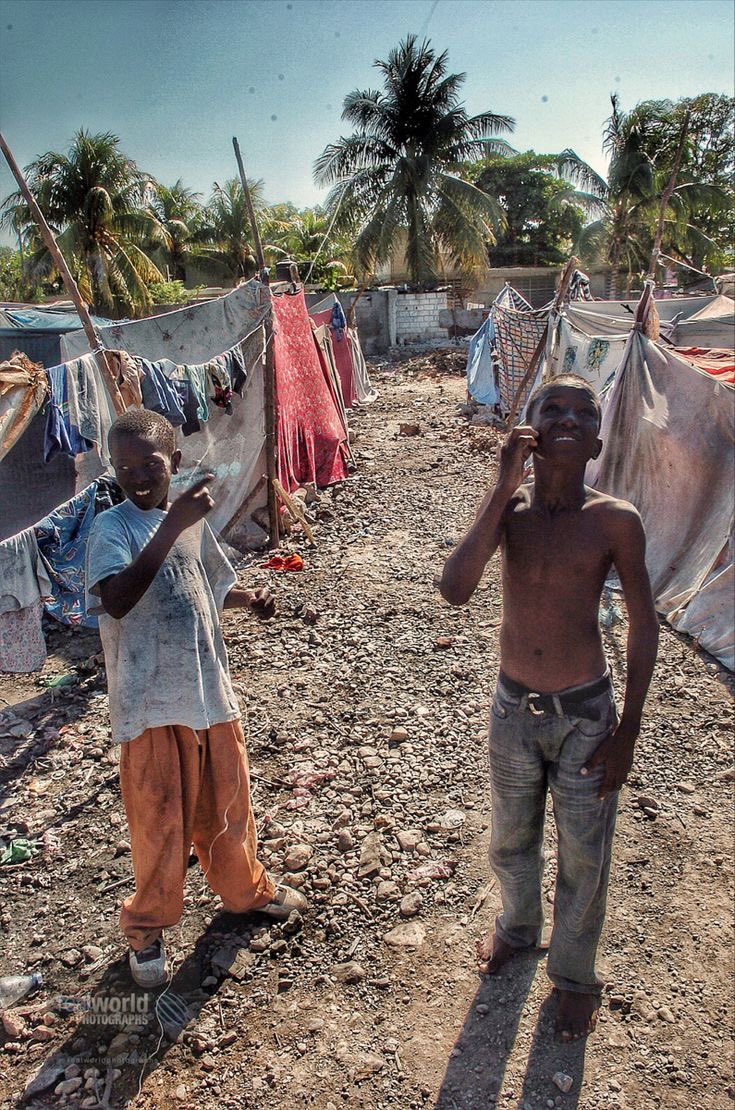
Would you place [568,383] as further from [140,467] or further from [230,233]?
[230,233]

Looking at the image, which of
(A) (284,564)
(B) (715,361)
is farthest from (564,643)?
(B) (715,361)

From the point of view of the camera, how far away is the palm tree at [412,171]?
74.9 ft

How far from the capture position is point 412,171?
75.7ft

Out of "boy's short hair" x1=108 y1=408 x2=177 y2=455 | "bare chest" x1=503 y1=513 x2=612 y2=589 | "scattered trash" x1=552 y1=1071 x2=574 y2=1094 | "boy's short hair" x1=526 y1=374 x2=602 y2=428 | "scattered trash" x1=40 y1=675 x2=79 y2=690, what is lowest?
"scattered trash" x1=552 y1=1071 x2=574 y2=1094

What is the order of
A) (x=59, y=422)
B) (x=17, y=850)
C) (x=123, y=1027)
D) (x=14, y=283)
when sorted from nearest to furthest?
1. (x=123, y=1027)
2. (x=17, y=850)
3. (x=59, y=422)
4. (x=14, y=283)

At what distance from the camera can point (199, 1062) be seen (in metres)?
2.08

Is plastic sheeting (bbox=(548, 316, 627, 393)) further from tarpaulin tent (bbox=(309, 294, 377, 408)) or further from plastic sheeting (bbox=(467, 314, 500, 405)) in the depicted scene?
tarpaulin tent (bbox=(309, 294, 377, 408))

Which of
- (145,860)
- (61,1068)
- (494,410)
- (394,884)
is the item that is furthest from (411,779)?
(494,410)

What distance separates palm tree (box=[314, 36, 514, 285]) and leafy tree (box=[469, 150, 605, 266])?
24.3 ft

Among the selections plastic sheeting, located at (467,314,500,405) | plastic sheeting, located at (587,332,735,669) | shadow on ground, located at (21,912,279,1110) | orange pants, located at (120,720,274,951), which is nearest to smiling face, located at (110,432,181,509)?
orange pants, located at (120,720,274,951)

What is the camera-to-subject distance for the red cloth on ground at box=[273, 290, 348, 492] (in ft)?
23.6

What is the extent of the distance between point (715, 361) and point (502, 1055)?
6246mm

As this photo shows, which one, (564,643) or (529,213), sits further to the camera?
(529,213)

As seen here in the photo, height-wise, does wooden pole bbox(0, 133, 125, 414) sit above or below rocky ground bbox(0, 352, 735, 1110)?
above
